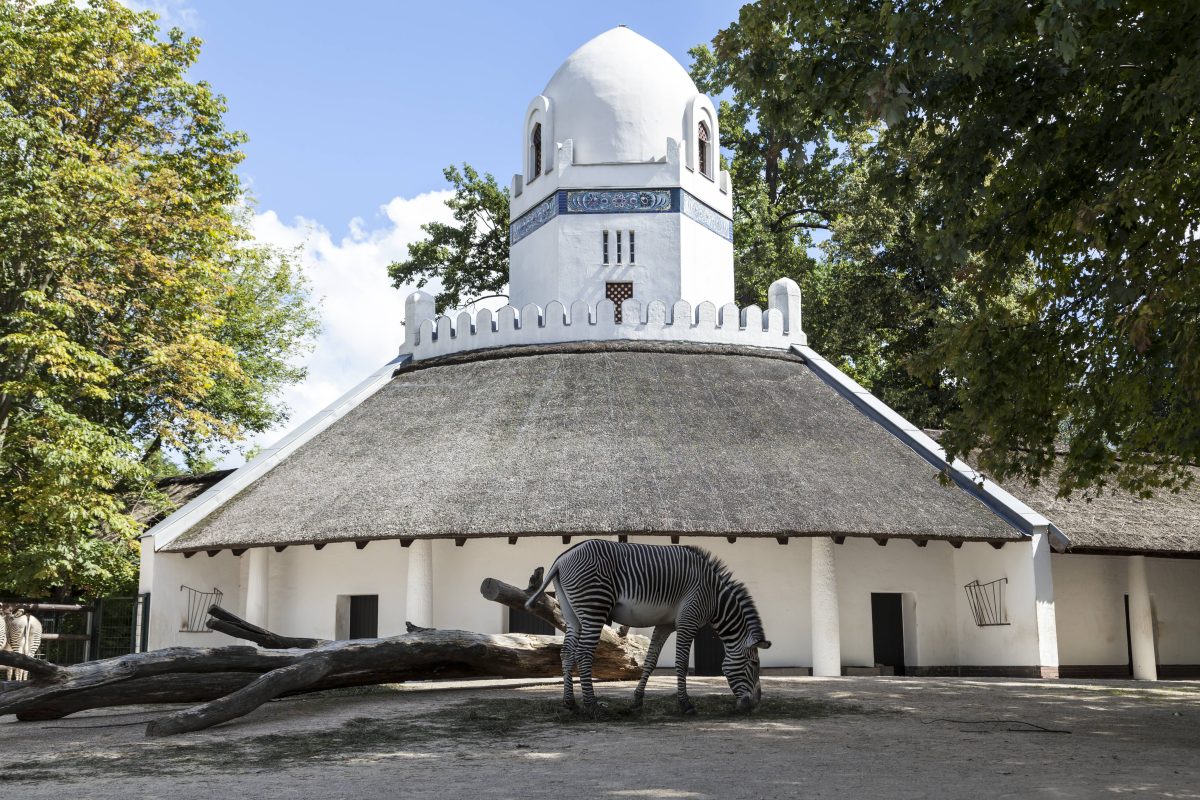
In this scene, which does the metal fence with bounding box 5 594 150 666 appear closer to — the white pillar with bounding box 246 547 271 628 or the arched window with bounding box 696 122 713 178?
the white pillar with bounding box 246 547 271 628

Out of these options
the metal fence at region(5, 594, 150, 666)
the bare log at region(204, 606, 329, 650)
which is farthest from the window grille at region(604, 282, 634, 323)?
the bare log at region(204, 606, 329, 650)

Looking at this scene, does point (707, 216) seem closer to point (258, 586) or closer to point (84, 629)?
point (258, 586)

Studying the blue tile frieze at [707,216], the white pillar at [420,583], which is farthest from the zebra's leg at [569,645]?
the blue tile frieze at [707,216]

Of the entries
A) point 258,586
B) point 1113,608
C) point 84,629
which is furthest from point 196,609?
point 1113,608

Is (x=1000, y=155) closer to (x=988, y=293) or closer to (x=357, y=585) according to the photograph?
(x=988, y=293)

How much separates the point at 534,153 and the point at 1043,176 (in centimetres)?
1873

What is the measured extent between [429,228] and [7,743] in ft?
96.1

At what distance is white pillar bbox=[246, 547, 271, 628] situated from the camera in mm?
21828

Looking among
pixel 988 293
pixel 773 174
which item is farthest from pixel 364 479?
pixel 773 174

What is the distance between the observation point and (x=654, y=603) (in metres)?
12.0

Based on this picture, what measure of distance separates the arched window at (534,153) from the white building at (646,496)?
1353mm

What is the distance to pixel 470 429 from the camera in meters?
22.0

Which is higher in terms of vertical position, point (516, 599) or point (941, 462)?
point (941, 462)

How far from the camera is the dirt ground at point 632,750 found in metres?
7.81
